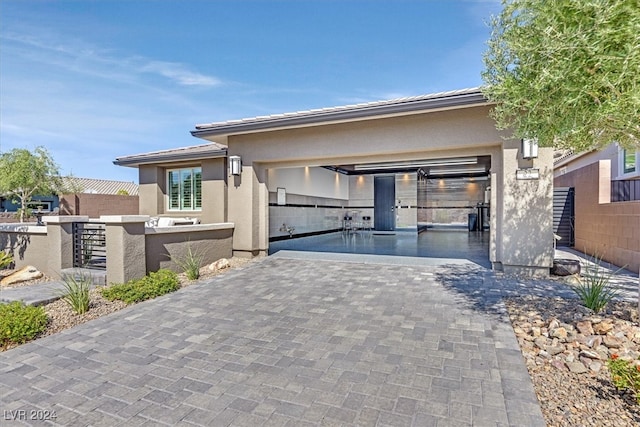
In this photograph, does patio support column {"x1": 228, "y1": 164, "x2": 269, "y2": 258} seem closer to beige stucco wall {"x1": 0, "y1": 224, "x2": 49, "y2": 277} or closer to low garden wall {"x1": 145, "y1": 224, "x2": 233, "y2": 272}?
low garden wall {"x1": 145, "y1": 224, "x2": 233, "y2": 272}

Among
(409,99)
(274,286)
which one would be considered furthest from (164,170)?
(409,99)

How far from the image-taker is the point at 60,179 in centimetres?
1164

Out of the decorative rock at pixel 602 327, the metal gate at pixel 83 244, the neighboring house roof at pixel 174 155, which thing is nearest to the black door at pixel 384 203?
the neighboring house roof at pixel 174 155

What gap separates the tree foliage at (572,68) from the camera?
9.96 feet

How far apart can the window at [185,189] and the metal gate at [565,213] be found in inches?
503

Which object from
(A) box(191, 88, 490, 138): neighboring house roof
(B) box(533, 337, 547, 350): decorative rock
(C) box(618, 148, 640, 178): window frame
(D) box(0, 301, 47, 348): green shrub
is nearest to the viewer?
(B) box(533, 337, 547, 350): decorative rock

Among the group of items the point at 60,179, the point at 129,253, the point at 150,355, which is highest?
the point at 60,179

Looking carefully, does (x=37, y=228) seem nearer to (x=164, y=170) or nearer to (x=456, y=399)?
(x=164, y=170)

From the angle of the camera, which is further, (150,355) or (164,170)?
(164,170)

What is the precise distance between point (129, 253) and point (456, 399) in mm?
6257

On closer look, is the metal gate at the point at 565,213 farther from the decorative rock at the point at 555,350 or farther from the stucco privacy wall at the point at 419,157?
the decorative rock at the point at 555,350

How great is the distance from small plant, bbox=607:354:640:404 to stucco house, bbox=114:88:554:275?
174 inches

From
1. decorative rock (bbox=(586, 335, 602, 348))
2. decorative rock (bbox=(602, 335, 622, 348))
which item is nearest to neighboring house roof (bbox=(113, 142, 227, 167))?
decorative rock (bbox=(586, 335, 602, 348))

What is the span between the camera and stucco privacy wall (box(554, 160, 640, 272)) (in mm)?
7371
